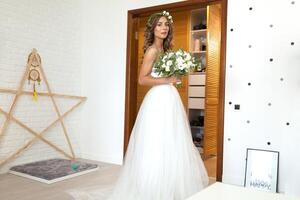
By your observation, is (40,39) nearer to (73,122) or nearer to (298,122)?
(73,122)

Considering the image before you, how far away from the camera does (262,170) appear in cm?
301

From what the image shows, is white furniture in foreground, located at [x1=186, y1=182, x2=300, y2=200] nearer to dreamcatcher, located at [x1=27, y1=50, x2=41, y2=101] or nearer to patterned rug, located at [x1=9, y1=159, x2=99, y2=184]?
patterned rug, located at [x1=9, y1=159, x2=99, y2=184]

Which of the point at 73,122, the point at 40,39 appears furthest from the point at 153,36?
the point at 73,122

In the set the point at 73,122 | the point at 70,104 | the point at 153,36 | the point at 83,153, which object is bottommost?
the point at 83,153

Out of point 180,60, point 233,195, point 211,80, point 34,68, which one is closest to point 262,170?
point 180,60

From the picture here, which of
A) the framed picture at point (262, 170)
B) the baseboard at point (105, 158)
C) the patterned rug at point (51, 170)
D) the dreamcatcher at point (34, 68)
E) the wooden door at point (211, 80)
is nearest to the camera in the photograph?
the framed picture at point (262, 170)

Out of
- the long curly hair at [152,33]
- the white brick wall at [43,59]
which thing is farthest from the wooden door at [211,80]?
the white brick wall at [43,59]

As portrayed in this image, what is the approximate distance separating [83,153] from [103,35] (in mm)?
1845

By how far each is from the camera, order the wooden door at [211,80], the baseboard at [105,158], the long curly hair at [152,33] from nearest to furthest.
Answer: the long curly hair at [152,33] → the baseboard at [105,158] → the wooden door at [211,80]

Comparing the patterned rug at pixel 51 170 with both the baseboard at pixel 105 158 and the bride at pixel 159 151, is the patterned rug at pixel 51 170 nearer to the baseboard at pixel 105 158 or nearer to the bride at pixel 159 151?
the baseboard at pixel 105 158

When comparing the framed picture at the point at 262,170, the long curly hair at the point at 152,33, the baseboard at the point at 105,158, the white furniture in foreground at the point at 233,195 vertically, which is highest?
the long curly hair at the point at 152,33

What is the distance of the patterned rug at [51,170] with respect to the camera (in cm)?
330

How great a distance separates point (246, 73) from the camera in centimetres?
325

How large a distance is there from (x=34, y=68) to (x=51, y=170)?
1.38 m
